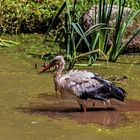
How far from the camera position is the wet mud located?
7.43 m

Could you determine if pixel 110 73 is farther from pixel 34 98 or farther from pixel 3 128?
pixel 3 128

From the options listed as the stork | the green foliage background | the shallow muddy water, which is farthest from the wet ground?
the green foliage background

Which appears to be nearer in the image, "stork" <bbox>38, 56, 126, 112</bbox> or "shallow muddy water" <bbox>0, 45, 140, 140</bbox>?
"shallow muddy water" <bbox>0, 45, 140, 140</bbox>

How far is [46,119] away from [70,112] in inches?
20.0

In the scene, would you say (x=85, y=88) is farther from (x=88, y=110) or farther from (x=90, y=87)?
(x=88, y=110)

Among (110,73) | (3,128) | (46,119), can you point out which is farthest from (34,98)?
(110,73)

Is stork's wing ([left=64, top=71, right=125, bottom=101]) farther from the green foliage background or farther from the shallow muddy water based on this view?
the green foliage background

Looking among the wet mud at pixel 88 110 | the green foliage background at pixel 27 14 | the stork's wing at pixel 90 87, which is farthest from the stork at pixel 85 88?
the green foliage background at pixel 27 14

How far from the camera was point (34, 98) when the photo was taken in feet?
27.2

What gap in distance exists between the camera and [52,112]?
25.2 feet

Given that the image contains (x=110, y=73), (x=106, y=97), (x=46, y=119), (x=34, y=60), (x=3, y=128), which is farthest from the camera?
(x=34, y=60)

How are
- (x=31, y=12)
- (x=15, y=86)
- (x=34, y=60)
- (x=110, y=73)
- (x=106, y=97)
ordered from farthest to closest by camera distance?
(x=31, y=12) → (x=34, y=60) → (x=110, y=73) → (x=15, y=86) → (x=106, y=97)

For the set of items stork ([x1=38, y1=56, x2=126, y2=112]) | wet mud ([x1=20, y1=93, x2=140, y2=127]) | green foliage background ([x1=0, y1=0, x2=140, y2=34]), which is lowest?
wet mud ([x1=20, y1=93, x2=140, y2=127])

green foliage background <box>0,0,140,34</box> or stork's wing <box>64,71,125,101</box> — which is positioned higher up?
green foliage background <box>0,0,140,34</box>
